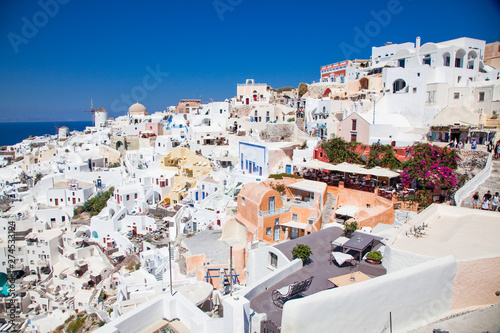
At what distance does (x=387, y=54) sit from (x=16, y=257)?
45412 mm

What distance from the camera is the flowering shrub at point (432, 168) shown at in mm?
16969

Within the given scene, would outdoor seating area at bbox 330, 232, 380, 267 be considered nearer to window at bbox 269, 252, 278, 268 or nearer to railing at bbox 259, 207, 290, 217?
window at bbox 269, 252, 278, 268

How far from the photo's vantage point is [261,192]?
61.0 ft

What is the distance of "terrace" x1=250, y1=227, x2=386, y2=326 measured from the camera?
8.76 meters

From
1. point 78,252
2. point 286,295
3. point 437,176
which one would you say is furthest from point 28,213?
point 437,176

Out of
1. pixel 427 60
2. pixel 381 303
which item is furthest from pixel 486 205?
pixel 427 60

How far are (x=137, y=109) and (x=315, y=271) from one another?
59.2m

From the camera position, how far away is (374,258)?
1038 cm

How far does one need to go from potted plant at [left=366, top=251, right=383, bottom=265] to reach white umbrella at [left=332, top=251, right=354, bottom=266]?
21.2 inches

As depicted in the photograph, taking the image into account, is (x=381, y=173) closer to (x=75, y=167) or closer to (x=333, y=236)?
(x=333, y=236)

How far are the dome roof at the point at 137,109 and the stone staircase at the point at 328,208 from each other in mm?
50897

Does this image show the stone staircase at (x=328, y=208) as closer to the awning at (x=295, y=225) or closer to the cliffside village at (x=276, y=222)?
the cliffside village at (x=276, y=222)

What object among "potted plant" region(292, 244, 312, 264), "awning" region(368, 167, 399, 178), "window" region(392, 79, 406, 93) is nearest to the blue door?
"awning" region(368, 167, 399, 178)

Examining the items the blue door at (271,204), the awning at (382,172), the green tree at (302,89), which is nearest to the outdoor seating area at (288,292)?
the blue door at (271,204)
